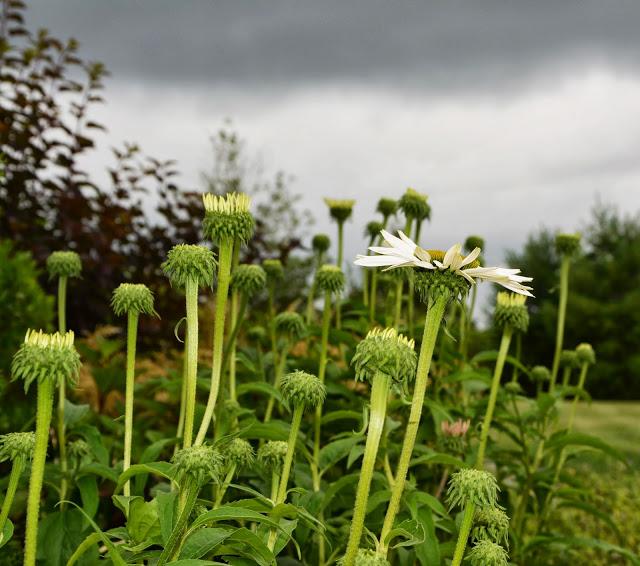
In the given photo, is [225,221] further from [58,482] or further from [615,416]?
[615,416]

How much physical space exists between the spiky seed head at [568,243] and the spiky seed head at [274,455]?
73.6 inches

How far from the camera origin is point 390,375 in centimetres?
139

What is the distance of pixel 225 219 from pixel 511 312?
0.96 m

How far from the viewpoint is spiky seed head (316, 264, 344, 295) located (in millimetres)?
2578

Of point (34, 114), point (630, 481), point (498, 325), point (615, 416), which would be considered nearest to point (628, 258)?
point (615, 416)

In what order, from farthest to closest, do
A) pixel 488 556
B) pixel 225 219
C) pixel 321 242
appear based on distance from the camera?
pixel 321 242 < pixel 225 219 < pixel 488 556

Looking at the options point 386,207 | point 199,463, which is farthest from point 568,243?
point 199,463

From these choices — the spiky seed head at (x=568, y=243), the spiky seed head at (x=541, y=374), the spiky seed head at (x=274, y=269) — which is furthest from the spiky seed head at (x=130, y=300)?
the spiky seed head at (x=541, y=374)

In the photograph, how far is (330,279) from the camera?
8.47 feet

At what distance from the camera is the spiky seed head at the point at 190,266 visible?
1.70 metres

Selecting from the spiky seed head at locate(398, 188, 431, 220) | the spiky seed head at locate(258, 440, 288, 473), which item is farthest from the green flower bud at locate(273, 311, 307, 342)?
the spiky seed head at locate(258, 440, 288, 473)

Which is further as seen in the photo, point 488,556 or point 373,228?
point 373,228

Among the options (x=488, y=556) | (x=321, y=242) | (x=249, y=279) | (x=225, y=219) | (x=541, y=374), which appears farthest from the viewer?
(x=541, y=374)

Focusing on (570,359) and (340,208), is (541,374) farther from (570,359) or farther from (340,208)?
(340,208)
